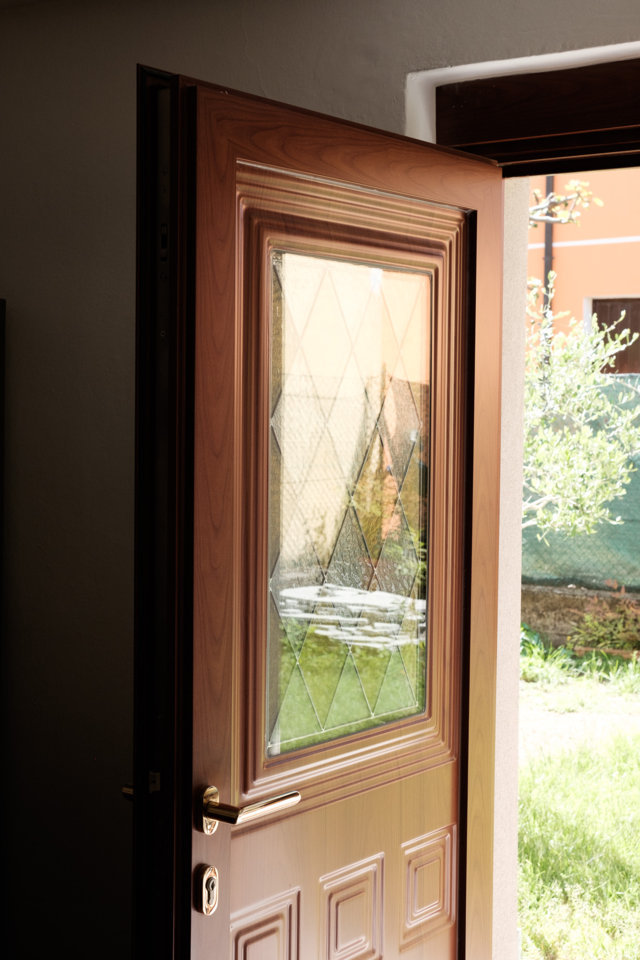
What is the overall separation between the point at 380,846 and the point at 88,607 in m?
0.94

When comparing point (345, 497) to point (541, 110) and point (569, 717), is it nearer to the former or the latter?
point (541, 110)

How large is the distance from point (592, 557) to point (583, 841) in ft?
7.26

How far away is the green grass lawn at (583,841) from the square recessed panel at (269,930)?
1.66 metres

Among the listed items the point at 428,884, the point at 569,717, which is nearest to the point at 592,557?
the point at 569,717

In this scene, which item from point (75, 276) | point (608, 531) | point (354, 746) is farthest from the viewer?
point (608, 531)

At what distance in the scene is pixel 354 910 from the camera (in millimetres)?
1729

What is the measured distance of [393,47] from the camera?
6.35 feet

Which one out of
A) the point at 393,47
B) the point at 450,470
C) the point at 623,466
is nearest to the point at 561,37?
the point at 393,47

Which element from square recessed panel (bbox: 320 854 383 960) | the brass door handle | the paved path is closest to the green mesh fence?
the paved path

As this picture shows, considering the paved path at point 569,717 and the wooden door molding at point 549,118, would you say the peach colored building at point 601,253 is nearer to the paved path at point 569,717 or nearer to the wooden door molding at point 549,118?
the paved path at point 569,717

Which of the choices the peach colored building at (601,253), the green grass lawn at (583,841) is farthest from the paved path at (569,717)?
the peach colored building at (601,253)

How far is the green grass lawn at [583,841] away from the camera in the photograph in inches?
122

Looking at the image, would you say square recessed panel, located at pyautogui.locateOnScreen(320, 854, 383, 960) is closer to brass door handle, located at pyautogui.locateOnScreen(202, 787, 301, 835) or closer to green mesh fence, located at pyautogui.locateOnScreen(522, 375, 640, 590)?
brass door handle, located at pyautogui.locateOnScreen(202, 787, 301, 835)

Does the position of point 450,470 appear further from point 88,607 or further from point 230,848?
point 88,607
